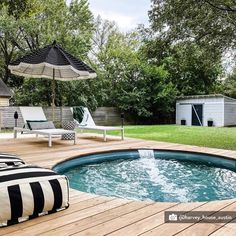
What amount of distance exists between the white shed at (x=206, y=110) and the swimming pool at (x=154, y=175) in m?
11.7

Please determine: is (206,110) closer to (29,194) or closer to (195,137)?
(195,137)

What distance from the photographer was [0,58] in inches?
763

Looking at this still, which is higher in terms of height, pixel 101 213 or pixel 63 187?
pixel 63 187

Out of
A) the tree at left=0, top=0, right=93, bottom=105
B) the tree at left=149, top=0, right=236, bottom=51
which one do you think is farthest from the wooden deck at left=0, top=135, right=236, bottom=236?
the tree at left=0, top=0, right=93, bottom=105

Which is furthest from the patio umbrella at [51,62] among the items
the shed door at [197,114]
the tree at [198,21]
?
the shed door at [197,114]

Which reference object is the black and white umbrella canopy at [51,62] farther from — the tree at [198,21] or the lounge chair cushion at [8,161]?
the lounge chair cushion at [8,161]

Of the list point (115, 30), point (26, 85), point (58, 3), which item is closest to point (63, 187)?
point (26, 85)

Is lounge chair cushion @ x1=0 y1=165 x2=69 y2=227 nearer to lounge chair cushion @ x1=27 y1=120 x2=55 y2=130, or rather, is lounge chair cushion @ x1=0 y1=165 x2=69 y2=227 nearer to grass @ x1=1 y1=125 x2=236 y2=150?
lounge chair cushion @ x1=27 y1=120 x2=55 y2=130

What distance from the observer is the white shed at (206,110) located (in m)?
17.0

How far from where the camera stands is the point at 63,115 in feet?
48.4

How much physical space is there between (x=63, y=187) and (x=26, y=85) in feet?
45.7

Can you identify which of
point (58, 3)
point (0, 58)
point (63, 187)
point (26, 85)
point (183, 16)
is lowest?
point (63, 187)

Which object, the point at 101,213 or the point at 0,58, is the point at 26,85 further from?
the point at 101,213

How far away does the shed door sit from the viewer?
17.9 metres
